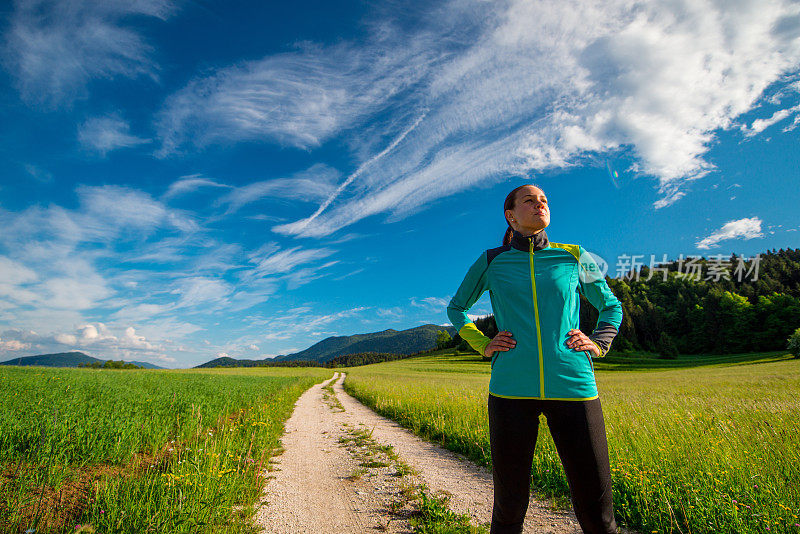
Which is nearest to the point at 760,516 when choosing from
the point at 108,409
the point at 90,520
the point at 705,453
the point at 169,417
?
the point at 705,453

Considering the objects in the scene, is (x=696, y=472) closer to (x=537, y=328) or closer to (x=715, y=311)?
(x=537, y=328)

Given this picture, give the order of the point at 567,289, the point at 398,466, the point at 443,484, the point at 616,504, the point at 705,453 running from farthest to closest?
the point at 398,466 < the point at 443,484 < the point at 705,453 < the point at 616,504 < the point at 567,289

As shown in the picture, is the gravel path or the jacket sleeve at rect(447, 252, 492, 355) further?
the gravel path

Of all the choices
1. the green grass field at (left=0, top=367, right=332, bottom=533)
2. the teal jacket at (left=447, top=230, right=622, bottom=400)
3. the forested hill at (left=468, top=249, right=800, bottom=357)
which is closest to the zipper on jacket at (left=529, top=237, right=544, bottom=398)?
the teal jacket at (left=447, top=230, right=622, bottom=400)

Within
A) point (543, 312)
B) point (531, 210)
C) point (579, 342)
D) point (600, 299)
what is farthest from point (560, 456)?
point (531, 210)

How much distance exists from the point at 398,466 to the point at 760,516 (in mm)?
4848

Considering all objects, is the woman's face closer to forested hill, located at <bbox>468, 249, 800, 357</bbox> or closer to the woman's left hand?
the woman's left hand

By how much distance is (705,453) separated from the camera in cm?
530

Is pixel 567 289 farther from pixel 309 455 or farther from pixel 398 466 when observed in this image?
pixel 309 455

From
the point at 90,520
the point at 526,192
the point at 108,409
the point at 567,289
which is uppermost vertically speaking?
the point at 526,192

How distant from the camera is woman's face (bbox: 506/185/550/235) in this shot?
2.49m

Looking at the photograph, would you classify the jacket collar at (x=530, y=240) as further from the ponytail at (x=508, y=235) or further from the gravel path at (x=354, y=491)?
the gravel path at (x=354, y=491)

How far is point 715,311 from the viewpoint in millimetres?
81750

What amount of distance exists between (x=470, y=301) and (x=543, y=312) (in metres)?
0.67
